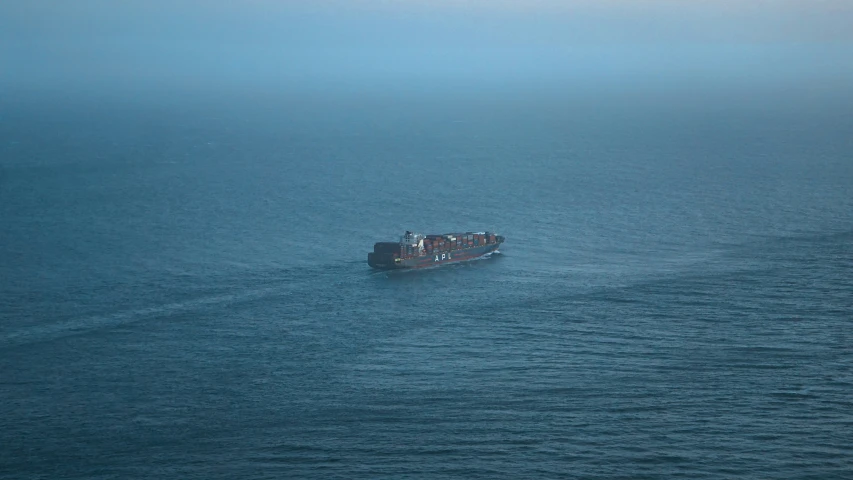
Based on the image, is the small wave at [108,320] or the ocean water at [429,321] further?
the small wave at [108,320]

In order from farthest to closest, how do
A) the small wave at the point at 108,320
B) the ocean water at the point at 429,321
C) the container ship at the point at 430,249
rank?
1. the container ship at the point at 430,249
2. the small wave at the point at 108,320
3. the ocean water at the point at 429,321

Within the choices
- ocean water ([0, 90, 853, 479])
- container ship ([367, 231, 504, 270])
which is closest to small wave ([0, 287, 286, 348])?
ocean water ([0, 90, 853, 479])

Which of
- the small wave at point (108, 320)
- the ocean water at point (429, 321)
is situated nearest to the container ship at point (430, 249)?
the ocean water at point (429, 321)

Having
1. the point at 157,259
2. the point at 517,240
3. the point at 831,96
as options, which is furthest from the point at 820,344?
the point at 831,96

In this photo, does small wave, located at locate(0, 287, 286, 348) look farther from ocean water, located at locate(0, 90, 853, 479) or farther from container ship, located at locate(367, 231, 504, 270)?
container ship, located at locate(367, 231, 504, 270)

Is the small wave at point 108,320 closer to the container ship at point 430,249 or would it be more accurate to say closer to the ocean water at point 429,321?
the ocean water at point 429,321

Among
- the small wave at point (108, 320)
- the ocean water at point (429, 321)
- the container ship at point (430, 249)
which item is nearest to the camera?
the ocean water at point (429, 321)

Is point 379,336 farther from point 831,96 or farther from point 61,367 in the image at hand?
point 831,96
